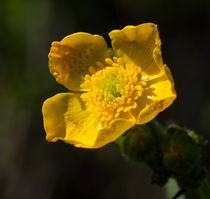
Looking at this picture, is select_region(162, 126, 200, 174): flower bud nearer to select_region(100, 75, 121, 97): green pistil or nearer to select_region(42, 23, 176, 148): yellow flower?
select_region(42, 23, 176, 148): yellow flower

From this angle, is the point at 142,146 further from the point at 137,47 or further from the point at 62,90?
the point at 62,90

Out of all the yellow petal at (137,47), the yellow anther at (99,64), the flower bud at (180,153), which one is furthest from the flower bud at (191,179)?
the yellow anther at (99,64)

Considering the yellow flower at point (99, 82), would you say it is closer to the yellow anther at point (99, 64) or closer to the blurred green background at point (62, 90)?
the yellow anther at point (99, 64)

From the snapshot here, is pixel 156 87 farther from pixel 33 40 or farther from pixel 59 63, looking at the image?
pixel 33 40

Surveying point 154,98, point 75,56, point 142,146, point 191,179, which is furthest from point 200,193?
point 75,56

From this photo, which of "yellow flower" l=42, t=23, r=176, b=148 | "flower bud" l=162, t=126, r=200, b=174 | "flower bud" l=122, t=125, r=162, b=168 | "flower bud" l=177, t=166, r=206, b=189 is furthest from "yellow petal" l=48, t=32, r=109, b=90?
"flower bud" l=177, t=166, r=206, b=189
